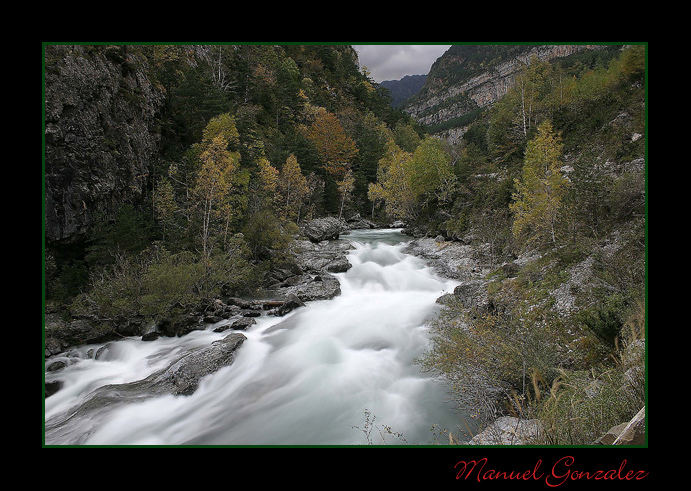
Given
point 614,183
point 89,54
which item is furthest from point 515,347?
point 89,54

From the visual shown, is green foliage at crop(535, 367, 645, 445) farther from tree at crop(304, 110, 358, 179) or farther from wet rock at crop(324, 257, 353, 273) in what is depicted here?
tree at crop(304, 110, 358, 179)

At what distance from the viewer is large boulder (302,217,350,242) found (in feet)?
107

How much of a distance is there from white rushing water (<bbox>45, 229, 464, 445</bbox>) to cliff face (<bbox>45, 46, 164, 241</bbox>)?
23.5ft

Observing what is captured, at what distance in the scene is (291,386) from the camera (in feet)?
33.8

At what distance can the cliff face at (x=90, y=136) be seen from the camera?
47.4 ft

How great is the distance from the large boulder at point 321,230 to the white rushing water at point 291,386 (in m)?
16.3

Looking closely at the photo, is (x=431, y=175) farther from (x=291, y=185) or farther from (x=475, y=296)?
(x=475, y=296)

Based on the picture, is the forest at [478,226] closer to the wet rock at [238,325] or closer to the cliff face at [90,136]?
the cliff face at [90,136]

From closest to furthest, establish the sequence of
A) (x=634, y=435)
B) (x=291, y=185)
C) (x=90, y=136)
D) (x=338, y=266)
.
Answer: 1. (x=634, y=435)
2. (x=90, y=136)
3. (x=338, y=266)
4. (x=291, y=185)

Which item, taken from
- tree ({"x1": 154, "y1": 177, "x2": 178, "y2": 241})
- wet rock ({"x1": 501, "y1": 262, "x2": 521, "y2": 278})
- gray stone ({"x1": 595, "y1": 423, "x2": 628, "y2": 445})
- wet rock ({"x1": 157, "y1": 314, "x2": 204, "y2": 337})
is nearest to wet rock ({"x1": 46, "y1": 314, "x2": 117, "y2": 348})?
wet rock ({"x1": 157, "y1": 314, "x2": 204, "y2": 337})

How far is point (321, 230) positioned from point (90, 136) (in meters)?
20.7

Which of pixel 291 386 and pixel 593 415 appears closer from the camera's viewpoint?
pixel 593 415

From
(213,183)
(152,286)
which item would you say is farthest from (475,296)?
(213,183)

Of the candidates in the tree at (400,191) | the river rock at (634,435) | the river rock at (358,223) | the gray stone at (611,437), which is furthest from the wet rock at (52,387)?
the river rock at (358,223)
